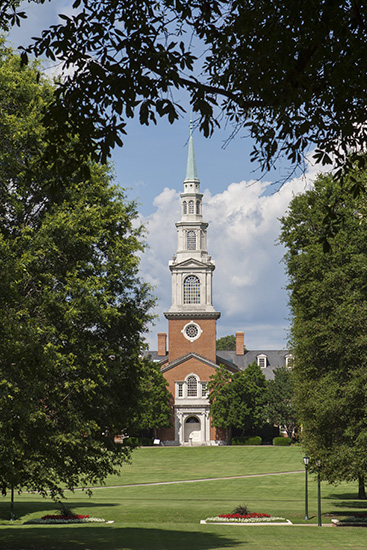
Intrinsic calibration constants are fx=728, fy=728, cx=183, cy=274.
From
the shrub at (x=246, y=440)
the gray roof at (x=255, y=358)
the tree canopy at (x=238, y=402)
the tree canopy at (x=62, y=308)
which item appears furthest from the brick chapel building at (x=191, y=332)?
the tree canopy at (x=62, y=308)

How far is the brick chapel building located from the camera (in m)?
81.9

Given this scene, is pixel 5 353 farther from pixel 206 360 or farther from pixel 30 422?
pixel 206 360

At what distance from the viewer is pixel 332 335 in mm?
A: 27406

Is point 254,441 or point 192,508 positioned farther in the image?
point 254,441

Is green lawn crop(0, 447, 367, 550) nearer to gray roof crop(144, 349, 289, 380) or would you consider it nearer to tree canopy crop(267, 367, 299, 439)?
tree canopy crop(267, 367, 299, 439)

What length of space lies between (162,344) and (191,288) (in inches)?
671

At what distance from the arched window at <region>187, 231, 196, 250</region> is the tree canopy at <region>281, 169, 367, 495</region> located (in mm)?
61107

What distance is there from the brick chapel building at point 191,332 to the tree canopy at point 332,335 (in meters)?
53.0

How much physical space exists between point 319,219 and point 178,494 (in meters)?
21.7

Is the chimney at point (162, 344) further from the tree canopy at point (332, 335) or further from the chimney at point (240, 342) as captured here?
the tree canopy at point (332, 335)

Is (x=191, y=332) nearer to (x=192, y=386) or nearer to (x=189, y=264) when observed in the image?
(x=192, y=386)

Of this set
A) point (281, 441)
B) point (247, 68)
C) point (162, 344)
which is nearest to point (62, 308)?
point (247, 68)

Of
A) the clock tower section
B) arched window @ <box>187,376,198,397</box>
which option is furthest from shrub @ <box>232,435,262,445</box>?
the clock tower section

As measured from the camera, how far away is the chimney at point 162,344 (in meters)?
102
